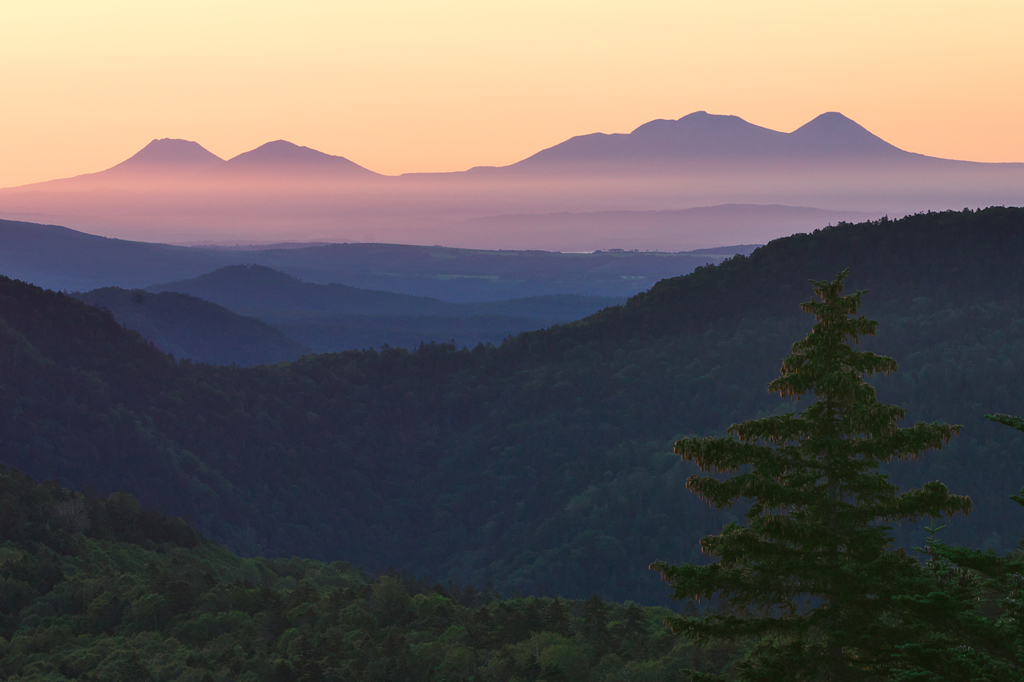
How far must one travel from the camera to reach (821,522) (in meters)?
17.8

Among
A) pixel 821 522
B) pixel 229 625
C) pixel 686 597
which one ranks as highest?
pixel 821 522

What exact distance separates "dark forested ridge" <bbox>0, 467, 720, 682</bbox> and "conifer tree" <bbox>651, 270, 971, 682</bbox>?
43.7 meters

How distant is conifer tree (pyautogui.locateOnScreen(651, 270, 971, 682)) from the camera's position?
17281 millimetres

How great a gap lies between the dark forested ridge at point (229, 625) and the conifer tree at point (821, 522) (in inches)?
1720

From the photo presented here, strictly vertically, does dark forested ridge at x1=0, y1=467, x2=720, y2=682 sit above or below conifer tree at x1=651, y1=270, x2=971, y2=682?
below

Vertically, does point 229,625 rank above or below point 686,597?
below

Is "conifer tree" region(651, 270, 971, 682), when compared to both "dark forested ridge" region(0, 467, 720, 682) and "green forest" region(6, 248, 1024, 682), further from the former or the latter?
"dark forested ridge" region(0, 467, 720, 682)

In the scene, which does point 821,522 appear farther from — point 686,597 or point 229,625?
point 229,625

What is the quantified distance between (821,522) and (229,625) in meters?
67.2

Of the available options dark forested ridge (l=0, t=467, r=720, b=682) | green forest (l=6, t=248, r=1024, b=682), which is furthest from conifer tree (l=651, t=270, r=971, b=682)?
dark forested ridge (l=0, t=467, r=720, b=682)

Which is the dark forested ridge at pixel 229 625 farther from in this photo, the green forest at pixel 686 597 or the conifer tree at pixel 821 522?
the conifer tree at pixel 821 522

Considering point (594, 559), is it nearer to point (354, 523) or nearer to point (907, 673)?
point (354, 523)

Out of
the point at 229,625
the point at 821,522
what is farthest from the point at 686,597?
the point at 229,625

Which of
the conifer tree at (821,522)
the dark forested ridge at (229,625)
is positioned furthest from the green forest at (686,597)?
the dark forested ridge at (229,625)
